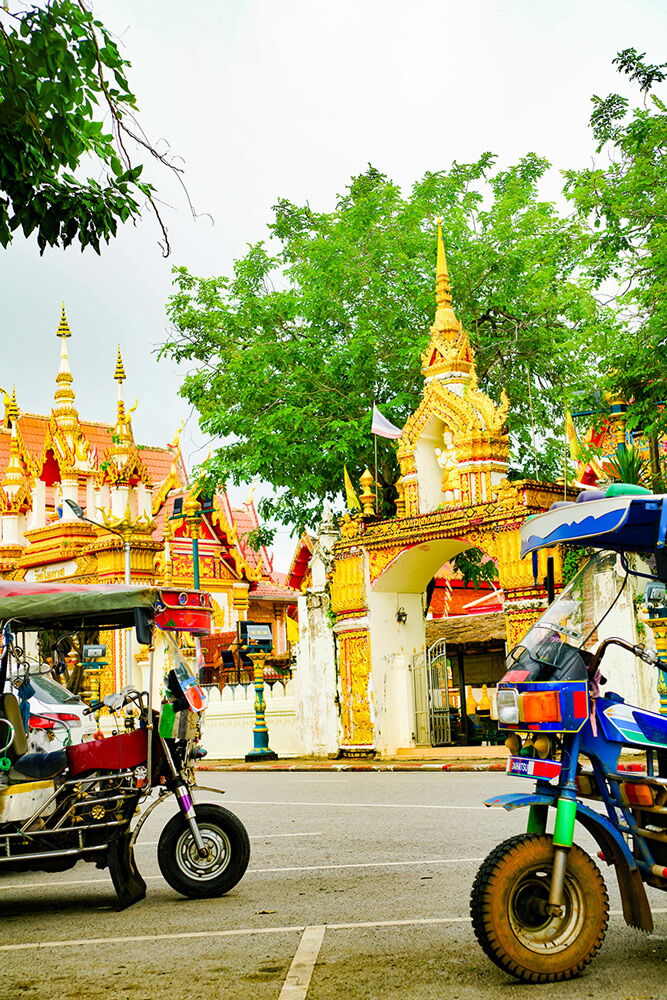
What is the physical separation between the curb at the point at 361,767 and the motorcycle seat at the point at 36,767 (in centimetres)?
1201

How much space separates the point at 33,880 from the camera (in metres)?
10.1

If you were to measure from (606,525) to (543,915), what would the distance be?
1.73 metres

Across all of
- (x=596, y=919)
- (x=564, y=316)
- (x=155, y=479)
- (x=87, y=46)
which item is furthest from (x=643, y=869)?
(x=155, y=479)

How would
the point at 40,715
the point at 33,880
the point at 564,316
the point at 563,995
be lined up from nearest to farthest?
the point at 563,995 < the point at 33,880 < the point at 40,715 < the point at 564,316

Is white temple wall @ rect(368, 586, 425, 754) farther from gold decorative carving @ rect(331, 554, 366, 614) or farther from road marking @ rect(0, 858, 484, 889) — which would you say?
road marking @ rect(0, 858, 484, 889)

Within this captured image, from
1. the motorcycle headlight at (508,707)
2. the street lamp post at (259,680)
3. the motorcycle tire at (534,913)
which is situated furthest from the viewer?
the street lamp post at (259,680)

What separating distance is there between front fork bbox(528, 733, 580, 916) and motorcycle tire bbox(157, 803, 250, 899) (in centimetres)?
343

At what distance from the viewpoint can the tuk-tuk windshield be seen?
5.59 m

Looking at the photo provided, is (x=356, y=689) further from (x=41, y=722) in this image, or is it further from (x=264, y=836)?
(x=41, y=722)

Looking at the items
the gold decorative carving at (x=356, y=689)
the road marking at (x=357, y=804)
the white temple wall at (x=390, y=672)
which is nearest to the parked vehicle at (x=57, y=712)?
the road marking at (x=357, y=804)

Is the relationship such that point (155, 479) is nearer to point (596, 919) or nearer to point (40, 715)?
point (40, 715)

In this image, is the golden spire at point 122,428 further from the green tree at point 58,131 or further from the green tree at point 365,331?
the green tree at point 58,131

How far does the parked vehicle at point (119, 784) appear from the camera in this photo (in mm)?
7980

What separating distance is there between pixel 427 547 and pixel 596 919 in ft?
60.0
